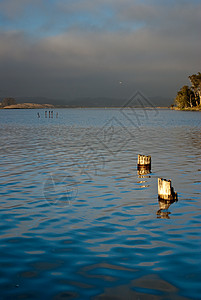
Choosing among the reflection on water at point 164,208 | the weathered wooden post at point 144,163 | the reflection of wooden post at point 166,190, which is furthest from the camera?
the weathered wooden post at point 144,163

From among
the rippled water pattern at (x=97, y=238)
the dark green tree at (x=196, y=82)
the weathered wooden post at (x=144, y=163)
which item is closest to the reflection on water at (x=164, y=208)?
the rippled water pattern at (x=97, y=238)

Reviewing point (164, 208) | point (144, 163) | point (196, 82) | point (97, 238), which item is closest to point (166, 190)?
point (164, 208)

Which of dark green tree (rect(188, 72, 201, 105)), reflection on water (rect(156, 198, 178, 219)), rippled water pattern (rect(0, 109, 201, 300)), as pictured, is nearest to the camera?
rippled water pattern (rect(0, 109, 201, 300))

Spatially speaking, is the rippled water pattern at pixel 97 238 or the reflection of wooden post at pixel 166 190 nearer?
the rippled water pattern at pixel 97 238

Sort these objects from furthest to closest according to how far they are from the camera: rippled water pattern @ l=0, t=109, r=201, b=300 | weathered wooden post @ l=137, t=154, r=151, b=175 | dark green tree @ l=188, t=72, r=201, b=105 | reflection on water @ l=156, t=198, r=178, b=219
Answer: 1. dark green tree @ l=188, t=72, r=201, b=105
2. weathered wooden post @ l=137, t=154, r=151, b=175
3. reflection on water @ l=156, t=198, r=178, b=219
4. rippled water pattern @ l=0, t=109, r=201, b=300

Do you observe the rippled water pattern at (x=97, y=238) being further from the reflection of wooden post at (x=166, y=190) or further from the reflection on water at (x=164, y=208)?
the reflection of wooden post at (x=166, y=190)

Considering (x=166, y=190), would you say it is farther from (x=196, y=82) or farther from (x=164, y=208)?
(x=196, y=82)

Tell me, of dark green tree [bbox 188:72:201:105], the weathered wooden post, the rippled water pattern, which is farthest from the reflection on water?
dark green tree [bbox 188:72:201:105]

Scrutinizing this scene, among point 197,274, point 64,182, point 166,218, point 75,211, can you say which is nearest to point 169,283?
point 197,274

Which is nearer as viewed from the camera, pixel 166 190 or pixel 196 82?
pixel 166 190

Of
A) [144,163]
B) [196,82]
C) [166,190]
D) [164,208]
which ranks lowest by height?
[164,208]

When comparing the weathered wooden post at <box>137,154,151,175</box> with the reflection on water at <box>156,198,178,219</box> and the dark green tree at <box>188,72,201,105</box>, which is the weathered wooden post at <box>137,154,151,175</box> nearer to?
the reflection on water at <box>156,198,178,219</box>

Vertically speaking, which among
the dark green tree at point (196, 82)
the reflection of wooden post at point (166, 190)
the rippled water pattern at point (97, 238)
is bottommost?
the rippled water pattern at point (97, 238)

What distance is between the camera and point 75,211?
1387 cm
